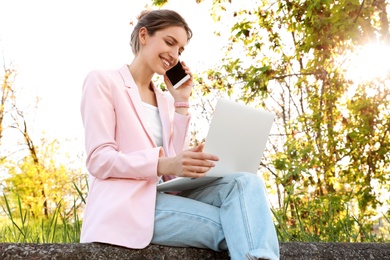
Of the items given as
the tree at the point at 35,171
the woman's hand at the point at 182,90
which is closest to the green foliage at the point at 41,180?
the tree at the point at 35,171

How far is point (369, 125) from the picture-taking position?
634 cm

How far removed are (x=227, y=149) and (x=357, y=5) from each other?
12.2ft

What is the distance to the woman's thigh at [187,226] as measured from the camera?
2182mm

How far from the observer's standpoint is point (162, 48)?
2562 millimetres

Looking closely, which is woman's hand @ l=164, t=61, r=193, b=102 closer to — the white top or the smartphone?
the smartphone

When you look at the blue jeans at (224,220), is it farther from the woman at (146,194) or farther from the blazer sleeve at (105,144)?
the blazer sleeve at (105,144)

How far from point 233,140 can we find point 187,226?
1.27ft

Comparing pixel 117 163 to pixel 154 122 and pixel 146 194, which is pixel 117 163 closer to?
pixel 146 194

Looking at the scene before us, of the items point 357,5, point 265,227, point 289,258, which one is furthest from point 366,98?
point 265,227

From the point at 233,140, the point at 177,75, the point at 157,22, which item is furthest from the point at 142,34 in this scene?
the point at 233,140

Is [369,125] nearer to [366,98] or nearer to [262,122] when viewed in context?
[366,98]

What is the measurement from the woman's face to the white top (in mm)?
176

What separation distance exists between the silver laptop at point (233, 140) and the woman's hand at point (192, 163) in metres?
0.04

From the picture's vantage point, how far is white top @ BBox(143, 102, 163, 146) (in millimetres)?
2572
